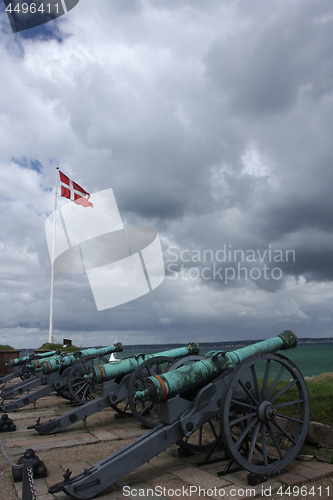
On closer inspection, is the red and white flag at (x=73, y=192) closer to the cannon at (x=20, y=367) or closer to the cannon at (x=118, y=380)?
the cannon at (x=20, y=367)

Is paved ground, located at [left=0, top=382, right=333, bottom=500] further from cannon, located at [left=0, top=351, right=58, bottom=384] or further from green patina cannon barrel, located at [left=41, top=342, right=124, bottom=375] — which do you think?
cannon, located at [left=0, top=351, right=58, bottom=384]

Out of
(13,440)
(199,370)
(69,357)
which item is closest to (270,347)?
(199,370)

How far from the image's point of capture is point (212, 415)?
4383 mm

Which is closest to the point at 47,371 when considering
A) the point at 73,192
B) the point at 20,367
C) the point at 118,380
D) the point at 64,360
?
the point at 64,360

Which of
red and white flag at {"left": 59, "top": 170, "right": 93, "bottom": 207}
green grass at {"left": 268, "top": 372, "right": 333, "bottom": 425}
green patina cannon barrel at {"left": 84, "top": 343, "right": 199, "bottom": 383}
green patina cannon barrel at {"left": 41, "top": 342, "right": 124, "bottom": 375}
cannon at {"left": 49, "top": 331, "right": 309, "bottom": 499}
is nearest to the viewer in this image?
cannon at {"left": 49, "top": 331, "right": 309, "bottom": 499}

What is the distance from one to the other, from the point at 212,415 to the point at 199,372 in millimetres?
514

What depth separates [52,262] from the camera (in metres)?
19.9

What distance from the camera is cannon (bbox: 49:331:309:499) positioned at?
3.72m

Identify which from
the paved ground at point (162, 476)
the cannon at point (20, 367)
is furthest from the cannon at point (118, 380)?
the cannon at point (20, 367)

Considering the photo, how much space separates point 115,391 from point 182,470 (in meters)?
2.62

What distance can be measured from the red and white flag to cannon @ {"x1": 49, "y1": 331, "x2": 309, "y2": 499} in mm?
14608

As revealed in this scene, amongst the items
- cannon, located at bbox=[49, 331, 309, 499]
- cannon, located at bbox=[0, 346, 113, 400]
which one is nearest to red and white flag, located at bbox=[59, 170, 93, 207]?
cannon, located at bbox=[0, 346, 113, 400]

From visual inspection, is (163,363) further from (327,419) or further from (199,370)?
(327,419)

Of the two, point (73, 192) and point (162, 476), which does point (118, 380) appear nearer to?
point (162, 476)
